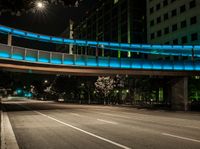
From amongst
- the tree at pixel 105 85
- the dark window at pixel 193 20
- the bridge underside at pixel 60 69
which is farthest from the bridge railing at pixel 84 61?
the tree at pixel 105 85

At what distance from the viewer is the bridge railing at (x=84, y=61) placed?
3128 cm

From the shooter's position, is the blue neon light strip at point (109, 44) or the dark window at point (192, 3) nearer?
the blue neon light strip at point (109, 44)

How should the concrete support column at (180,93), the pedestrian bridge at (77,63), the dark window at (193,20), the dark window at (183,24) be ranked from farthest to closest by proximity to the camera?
1. the dark window at (183,24)
2. the dark window at (193,20)
3. the concrete support column at (180,93)
4. the pedestrian bridge at (77,63)

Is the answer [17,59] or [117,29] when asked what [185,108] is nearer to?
[17,59]

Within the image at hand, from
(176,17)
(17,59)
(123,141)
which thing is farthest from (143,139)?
(176,17)

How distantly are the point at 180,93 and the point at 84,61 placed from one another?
16.6 metres

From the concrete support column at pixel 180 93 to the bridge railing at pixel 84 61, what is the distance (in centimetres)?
280

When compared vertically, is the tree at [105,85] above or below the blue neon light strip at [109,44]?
below

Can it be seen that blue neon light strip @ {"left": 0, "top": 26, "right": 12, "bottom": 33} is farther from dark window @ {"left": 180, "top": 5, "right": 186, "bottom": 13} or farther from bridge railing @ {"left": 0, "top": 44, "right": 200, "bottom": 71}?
dark window @ {"left": 180, "top": 5, "right": 186, "bottom": 13}

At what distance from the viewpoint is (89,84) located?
83.1 metres

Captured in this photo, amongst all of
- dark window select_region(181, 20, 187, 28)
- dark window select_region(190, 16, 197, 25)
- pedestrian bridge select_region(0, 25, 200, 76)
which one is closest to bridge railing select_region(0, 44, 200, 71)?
pedestrian bridge select_region(0, 25, 200, 76)

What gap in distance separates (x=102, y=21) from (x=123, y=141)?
111410 millimetres

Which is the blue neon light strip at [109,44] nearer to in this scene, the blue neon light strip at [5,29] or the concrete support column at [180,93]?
the blue neon light strip at [5,29]

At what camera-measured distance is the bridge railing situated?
31281mm
